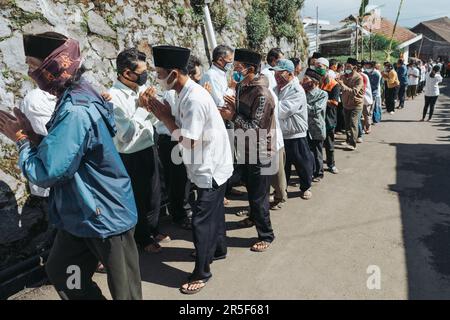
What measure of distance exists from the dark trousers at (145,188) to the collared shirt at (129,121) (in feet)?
0.40

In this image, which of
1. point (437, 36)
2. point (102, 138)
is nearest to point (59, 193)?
point (102, 138)

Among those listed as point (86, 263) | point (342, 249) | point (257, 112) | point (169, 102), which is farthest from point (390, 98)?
point (86, 263)

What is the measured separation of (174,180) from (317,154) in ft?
8.47

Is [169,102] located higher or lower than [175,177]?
higher

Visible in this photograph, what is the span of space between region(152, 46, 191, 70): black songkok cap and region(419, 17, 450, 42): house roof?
41269 millimetres

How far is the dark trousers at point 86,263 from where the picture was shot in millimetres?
2406

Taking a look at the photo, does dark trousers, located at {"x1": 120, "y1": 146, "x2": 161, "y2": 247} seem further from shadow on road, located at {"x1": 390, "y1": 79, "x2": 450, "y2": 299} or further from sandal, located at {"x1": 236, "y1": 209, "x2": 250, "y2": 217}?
shadow on road, located at {"x1": 390, "y1": 79, "x2": 450, "y2": 299}

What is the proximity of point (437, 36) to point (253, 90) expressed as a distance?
4118cm

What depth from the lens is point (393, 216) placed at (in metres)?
4.66

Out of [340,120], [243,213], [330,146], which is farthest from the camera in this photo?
[340,120]

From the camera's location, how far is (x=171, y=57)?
2.98 meters

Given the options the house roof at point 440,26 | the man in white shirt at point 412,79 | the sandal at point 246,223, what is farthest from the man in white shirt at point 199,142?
the house roof at point 440,26

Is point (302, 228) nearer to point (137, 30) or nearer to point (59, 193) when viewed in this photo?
point (59, 193)

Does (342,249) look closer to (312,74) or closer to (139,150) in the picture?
(139,150)
